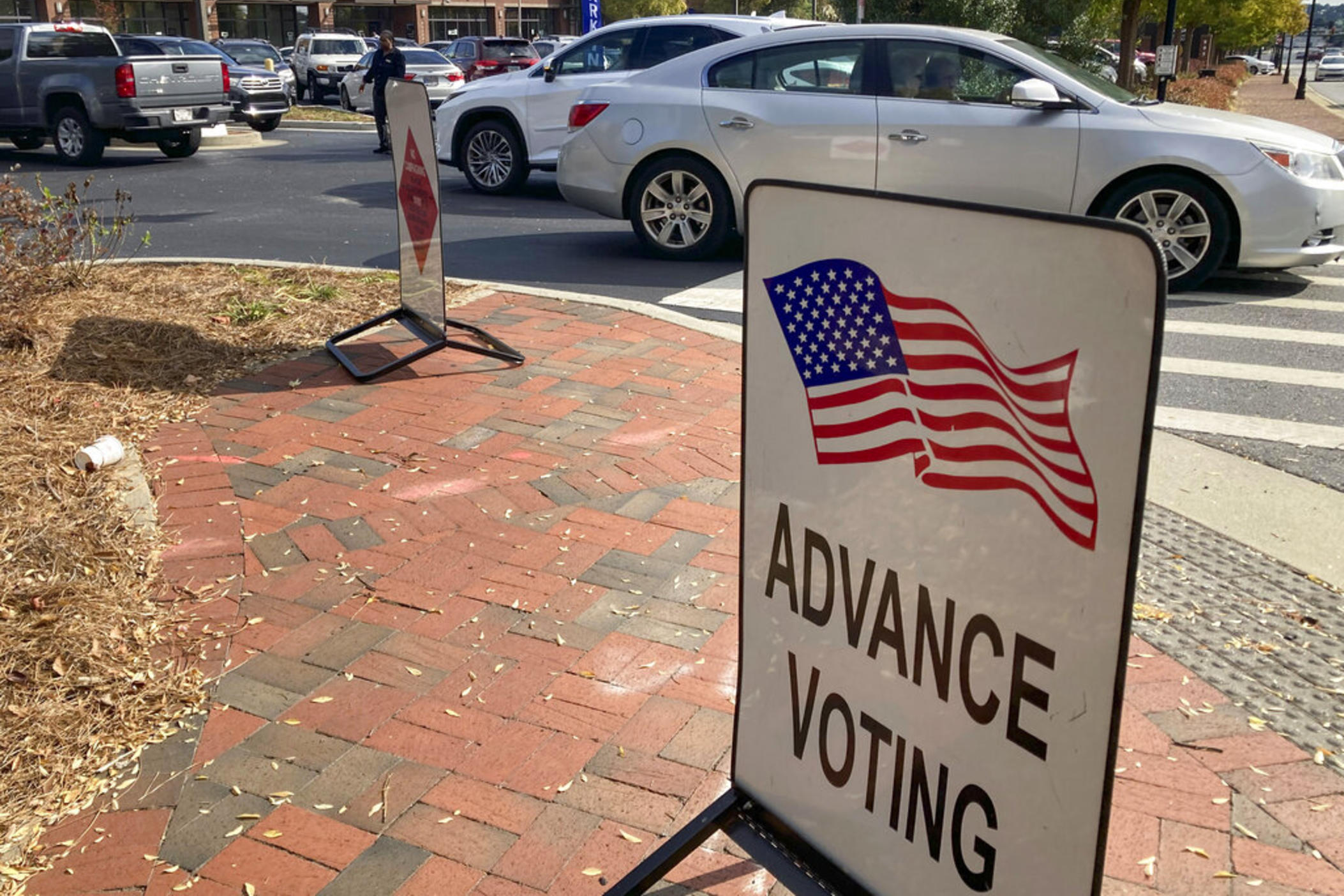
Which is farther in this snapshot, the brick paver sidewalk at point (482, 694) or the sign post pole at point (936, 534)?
the brick paver sidewalk at point (482, 694)

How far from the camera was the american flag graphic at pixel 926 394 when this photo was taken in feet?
5.40

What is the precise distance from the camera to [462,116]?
44.8 ft

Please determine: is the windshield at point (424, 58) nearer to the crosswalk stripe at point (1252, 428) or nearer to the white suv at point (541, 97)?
the white suv at point (541, 97)

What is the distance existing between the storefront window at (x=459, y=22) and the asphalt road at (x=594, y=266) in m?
52.8

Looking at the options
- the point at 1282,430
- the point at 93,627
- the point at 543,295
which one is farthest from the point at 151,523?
the point at 1282,430

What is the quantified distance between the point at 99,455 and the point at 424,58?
2350 centimetres

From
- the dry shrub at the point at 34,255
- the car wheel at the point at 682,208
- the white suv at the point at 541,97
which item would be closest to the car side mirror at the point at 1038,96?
the car wheel at the point at 682,208

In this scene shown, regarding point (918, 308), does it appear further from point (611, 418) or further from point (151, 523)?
point (611, 418)

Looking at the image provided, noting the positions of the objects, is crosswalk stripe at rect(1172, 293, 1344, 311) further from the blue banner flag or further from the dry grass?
the dry grass

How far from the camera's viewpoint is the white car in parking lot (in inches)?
329

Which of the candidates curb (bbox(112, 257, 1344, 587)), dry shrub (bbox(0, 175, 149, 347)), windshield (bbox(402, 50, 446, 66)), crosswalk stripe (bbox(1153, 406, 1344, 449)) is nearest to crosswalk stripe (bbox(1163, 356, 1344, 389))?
crosswalk stripe (bbox(1153, 406, 1344, 449))

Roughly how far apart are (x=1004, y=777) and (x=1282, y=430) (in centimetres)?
483

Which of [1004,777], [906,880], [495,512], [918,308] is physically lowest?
[495,512]

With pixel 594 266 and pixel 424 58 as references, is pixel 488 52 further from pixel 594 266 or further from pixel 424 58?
pixel 594 266
